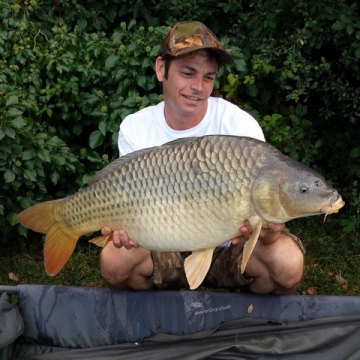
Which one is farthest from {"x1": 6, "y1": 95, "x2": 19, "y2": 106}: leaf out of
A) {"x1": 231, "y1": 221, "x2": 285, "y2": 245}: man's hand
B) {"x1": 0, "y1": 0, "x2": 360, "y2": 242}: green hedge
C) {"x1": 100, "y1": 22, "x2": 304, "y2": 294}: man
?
{"x1": 231, "y1": 221, "x2": 285, "y2": 245}: man's hand

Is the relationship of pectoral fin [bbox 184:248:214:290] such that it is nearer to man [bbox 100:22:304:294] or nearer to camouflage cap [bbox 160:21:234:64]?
man [bbox 100:22:304:294]

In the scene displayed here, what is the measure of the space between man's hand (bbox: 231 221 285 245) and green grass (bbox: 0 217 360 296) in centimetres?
87

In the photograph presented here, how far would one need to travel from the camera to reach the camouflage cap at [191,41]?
2160 millimetres

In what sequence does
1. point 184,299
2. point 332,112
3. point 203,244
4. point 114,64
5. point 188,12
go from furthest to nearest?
point 188,12 < point 332,112 < point 114,64 < point 184,299 < point 203,244

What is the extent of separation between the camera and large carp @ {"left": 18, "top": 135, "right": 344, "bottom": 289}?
1769mm

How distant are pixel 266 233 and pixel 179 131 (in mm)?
483

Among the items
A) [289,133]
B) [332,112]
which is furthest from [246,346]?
[332,112]

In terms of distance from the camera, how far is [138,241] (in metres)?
1.95

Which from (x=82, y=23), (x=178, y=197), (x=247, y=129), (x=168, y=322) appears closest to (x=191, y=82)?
(x=247, y=129)

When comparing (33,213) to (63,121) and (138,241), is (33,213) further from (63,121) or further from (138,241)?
(63,121)

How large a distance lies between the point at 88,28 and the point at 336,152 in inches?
58.4

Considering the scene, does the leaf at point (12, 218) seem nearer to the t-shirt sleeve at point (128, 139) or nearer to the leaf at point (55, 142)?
the leaf at point (55, 142)

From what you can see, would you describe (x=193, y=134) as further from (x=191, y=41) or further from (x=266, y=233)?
(x=266, y=233)

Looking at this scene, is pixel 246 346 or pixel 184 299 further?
pixel 184 299
